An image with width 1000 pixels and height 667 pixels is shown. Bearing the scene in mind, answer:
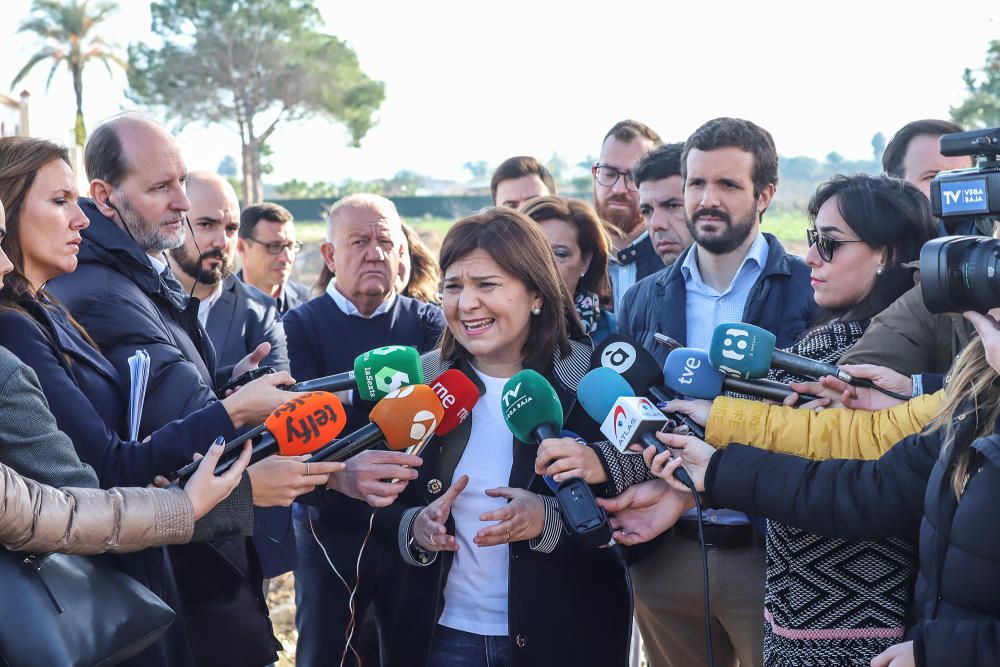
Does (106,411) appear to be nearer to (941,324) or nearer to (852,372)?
(852,372)

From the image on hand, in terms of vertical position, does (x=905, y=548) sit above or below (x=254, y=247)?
below

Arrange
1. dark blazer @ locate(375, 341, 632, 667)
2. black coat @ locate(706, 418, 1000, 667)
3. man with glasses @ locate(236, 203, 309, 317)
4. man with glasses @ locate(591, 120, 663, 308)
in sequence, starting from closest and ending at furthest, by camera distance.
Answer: black coat @ locate(706, 418, 1000, 667)
dark blazer @ locate(375, 341, 632, 667)
man with glasses @ locate(591, 120, 663, 308)
man with glasses @ locate(236, 203, 309, 317)

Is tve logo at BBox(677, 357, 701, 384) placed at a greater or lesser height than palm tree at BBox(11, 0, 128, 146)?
lesser

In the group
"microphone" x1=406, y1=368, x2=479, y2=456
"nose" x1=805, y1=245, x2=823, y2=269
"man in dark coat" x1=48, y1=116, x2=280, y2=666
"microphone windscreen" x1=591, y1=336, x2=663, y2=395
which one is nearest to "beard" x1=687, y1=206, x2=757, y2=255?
"nose" x1=805, y1=245, x2=823, y2=269

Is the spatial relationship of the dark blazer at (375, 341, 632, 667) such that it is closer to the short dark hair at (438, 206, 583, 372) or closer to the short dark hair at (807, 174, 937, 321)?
the short dark hair at (438, 206, 583, 372)

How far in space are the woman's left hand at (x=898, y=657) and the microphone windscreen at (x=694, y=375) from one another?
0.82m

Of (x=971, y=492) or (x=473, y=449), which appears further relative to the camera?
(x=473, y=449)

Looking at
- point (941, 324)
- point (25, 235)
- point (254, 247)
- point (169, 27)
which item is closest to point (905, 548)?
point (941, 324)

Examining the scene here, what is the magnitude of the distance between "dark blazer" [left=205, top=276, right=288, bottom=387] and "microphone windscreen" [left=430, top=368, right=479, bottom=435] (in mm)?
2337

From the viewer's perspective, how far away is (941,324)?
2895mm

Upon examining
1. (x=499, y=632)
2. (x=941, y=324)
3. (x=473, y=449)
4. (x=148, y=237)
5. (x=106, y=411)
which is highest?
(x=148, y=237)

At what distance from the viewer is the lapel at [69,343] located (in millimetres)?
2662

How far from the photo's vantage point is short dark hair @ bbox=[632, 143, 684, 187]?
4.64 metres

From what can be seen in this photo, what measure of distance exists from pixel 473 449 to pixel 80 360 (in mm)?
1130
